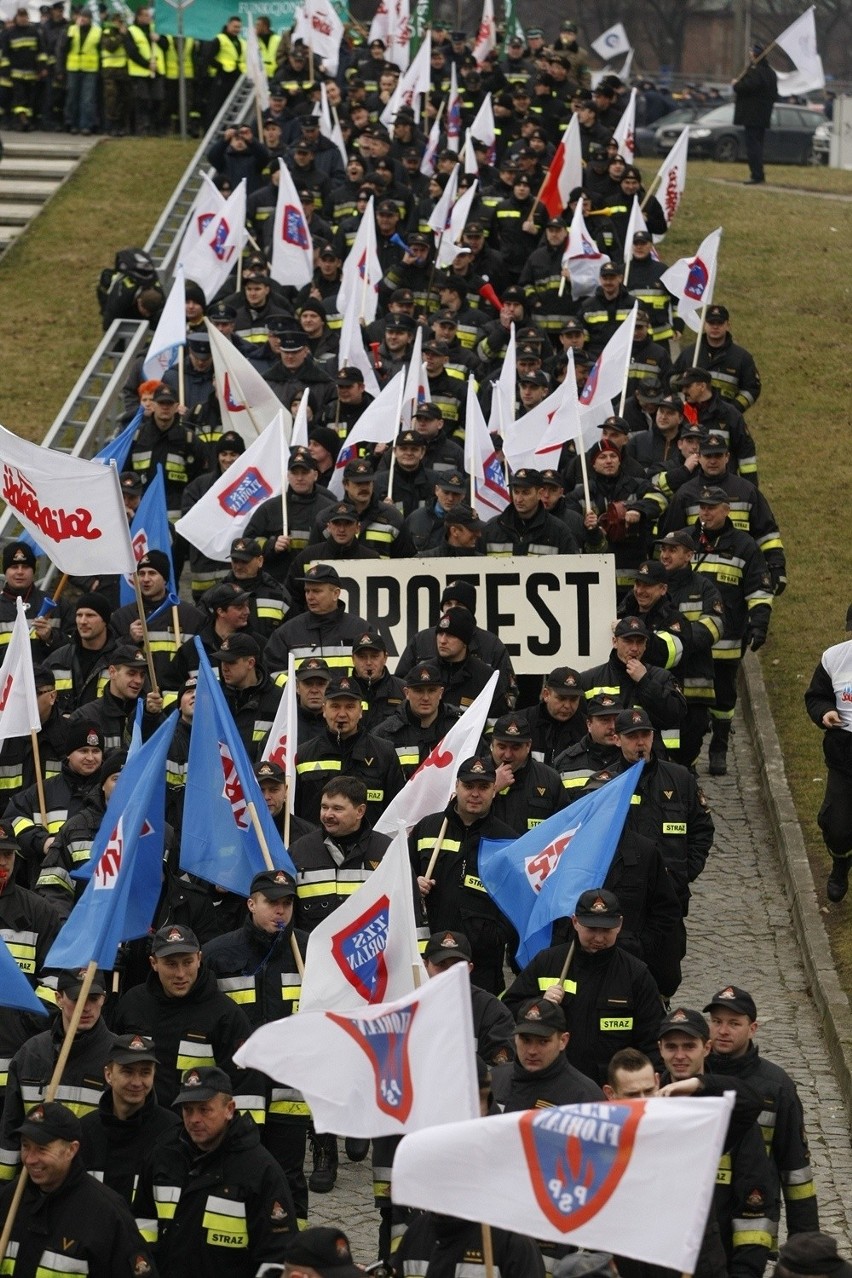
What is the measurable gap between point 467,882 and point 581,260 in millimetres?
10545

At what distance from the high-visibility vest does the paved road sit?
60.6ft

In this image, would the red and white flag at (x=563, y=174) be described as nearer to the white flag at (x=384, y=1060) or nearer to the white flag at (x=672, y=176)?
the white flag at (x=672, y=176)

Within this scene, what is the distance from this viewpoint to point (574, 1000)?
33.8 ft

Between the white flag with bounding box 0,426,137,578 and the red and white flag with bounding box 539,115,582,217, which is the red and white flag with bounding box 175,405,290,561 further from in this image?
the red and white flag with bounding box 539,115,582,217

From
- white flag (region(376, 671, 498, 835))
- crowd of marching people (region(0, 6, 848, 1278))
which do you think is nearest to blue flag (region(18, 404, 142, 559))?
crowd of marching people (region(0, 6, 848, 1278))

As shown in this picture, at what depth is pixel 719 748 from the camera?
16.0 metres

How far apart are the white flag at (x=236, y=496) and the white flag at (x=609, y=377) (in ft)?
8.92

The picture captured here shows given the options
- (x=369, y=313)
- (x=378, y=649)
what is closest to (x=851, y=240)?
(x=369, y=313)

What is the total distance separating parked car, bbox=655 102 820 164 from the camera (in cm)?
4150

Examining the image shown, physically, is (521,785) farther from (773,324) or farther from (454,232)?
(773,324)

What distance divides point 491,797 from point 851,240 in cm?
1950

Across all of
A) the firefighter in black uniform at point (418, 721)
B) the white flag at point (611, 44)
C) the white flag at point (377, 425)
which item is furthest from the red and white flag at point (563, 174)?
the white flag at point (611, 44)

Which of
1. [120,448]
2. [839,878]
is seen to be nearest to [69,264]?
[120,448]

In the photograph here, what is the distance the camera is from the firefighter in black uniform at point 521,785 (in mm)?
11891
